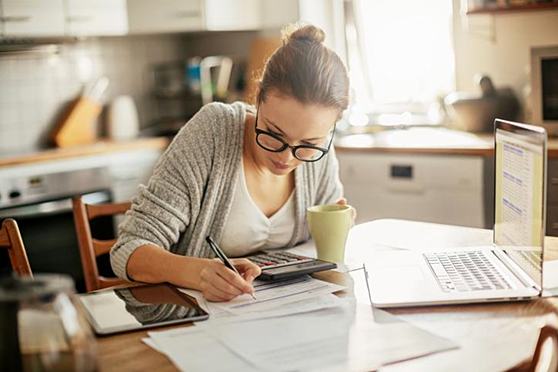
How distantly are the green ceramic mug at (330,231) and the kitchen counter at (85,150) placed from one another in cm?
219

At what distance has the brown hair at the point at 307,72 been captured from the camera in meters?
1.65

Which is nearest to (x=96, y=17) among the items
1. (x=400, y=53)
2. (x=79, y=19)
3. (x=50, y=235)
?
(x=79, y=19)

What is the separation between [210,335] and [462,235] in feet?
2.71

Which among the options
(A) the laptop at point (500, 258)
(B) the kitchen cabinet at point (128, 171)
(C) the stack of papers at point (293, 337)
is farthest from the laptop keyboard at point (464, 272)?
(B) the kitchen cabinet at point (128, 171)

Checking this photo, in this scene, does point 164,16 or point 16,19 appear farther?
point 164,16

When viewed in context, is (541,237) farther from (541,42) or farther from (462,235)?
(541,42)

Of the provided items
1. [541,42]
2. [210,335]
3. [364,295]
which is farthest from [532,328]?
[541,42]

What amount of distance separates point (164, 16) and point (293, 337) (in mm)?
3153

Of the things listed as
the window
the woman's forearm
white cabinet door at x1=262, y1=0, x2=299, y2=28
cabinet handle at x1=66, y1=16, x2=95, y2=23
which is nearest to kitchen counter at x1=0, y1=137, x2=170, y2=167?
cabinet handle at x1=66, y1=16, x2=95, y2=23

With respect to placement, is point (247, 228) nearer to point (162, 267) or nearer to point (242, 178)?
point (242, 178)

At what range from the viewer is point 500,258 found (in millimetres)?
1550

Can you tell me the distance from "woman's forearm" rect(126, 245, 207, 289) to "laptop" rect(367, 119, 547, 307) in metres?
0.34

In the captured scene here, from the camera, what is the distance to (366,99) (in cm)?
436

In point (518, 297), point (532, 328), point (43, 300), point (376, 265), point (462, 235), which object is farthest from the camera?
point (462, 235)
